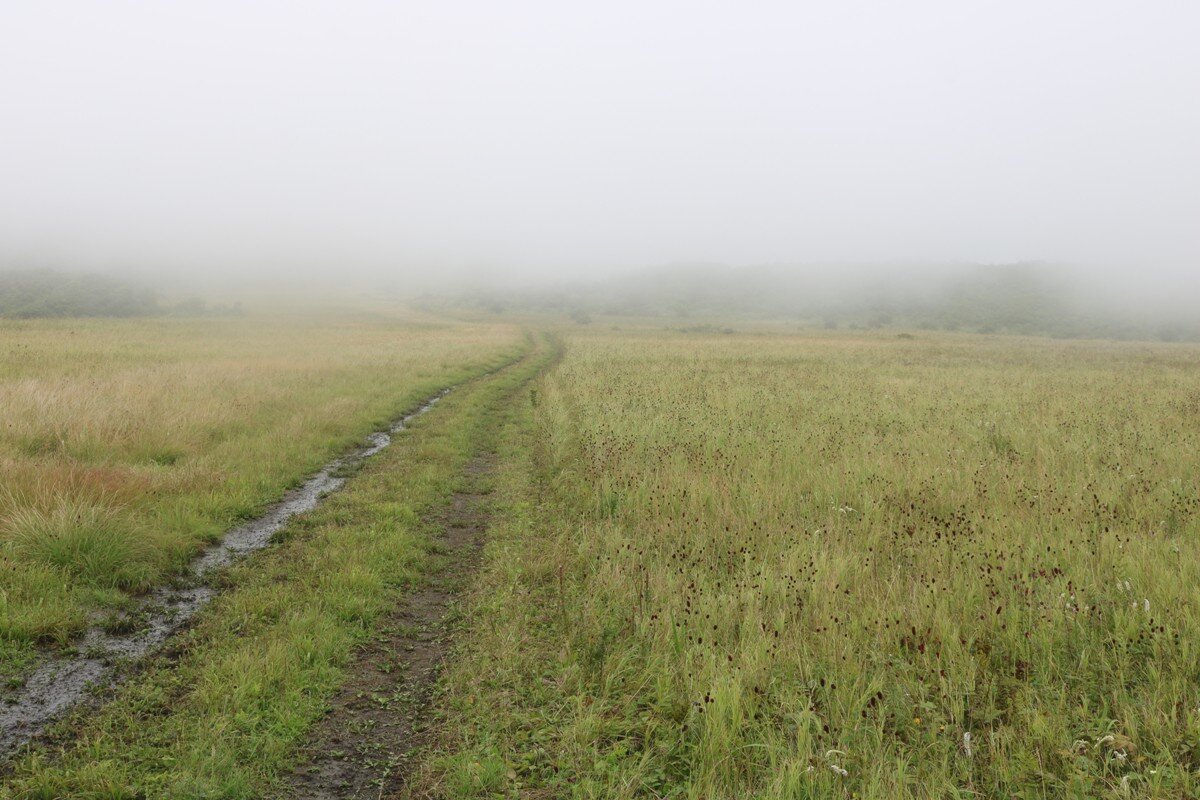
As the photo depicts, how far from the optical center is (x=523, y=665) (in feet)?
17.0

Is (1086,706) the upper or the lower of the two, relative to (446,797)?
upper

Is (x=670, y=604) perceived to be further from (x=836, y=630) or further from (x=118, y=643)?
(x=118, y=643)

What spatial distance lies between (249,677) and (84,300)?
131715 millimetres

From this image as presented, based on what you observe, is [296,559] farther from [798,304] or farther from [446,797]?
[798,304]

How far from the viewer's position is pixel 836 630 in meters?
5.07

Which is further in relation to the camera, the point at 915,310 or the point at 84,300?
the point at 915,310

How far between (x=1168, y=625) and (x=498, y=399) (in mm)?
18666

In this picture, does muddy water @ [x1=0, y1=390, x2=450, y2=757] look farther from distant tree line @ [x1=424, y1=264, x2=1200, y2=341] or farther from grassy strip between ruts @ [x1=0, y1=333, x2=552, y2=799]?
distant tree line @ [x1=424, y1=264, x2=1200, y2=341]

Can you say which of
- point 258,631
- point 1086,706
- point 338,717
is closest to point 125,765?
point 338,717

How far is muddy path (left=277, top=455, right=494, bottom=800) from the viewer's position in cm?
393

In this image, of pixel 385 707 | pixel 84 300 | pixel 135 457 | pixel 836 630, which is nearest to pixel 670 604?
pixel 836 630

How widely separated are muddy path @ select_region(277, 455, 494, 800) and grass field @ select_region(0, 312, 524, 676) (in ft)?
8.93

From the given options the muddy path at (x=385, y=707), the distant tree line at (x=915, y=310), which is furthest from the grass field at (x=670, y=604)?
the distant tree line at (x=915, y=310)

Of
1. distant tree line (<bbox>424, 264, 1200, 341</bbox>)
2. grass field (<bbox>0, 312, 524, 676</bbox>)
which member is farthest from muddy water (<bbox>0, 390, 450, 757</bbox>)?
distant tree line (<bbox>424, 264, 1200, 341</bbox>)
